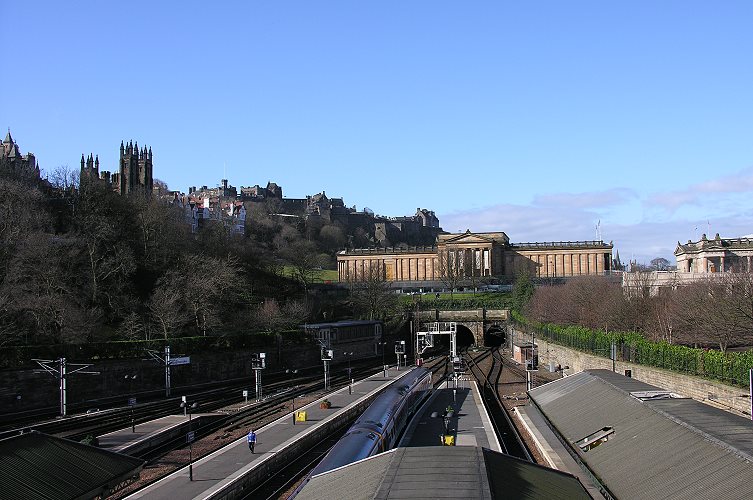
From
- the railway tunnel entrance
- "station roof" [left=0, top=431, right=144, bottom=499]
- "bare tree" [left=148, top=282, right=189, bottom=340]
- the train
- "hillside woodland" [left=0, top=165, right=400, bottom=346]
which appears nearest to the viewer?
"station roof" [left=0, top=431, right=144, bottom=499]

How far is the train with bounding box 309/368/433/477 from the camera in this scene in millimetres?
23062

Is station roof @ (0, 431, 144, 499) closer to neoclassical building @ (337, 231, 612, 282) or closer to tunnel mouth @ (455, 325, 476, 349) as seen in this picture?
tunnel mouth @ (455, 325, 476, 349)

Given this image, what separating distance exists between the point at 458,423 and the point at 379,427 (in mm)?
11277

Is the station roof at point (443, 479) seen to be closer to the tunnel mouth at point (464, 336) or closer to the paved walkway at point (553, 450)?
the paved walkway at point (553, 450)

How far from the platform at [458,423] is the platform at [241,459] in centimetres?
424

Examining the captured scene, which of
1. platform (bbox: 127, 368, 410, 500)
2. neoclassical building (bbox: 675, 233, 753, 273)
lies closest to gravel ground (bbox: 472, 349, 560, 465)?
platform (bbox: 127, 368, 410, 500)

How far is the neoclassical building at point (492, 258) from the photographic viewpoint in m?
152

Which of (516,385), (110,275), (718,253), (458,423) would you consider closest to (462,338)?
(718,253)

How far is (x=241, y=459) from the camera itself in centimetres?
2814

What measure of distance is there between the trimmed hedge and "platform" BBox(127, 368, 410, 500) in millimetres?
17141

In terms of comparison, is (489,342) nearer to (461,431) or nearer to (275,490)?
(461,431)

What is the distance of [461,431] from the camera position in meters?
35.9

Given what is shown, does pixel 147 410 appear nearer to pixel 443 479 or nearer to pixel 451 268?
pixel 443 479

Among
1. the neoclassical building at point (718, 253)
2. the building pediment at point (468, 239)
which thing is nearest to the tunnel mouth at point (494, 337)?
the neoclassical building at point (718, 253)
